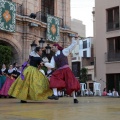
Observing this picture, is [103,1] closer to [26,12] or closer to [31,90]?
[26,12]

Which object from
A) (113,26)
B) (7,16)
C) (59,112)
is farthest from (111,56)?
(59,112)

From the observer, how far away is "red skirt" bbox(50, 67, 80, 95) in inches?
291

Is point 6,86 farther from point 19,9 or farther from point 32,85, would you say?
point 19,9

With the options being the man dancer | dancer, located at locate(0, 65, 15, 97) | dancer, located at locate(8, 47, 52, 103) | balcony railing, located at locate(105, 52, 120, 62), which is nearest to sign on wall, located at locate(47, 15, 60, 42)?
balcony railing, located at locate(105, 52, 120, 62)

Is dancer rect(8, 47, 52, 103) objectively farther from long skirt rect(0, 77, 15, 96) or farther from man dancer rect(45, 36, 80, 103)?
long skirt rect(0, 77, 15, 96)

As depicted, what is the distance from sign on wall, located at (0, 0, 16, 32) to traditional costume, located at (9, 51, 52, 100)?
34.7 feet

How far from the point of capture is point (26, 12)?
20.4 meters

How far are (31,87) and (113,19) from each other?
2115cm

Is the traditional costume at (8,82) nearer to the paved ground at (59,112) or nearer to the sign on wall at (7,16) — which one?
the sign on wall at (7,16)

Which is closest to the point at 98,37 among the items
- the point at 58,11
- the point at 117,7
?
the point at 117,7

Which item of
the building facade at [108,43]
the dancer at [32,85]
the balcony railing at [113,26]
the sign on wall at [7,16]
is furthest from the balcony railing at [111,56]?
the dancer at [32,85]

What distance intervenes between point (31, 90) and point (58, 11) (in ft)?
54.6

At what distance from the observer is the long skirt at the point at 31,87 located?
7.61 metres

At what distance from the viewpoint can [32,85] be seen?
25.1ft
